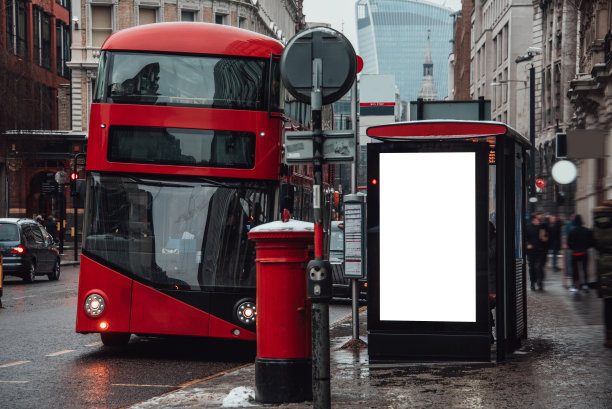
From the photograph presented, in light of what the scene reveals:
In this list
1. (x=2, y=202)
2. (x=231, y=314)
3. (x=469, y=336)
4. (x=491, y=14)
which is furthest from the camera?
(x=491, y=14)

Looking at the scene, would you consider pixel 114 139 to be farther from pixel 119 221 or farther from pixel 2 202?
pixel 2 202

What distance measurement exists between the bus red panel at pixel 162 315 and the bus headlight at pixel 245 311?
0.37 metres

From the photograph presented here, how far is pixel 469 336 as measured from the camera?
10.2 m

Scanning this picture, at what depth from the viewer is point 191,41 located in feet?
40.2

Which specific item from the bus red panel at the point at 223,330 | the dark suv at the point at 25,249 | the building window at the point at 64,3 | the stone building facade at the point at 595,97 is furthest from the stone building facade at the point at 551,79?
the bus red panel at the point at 223,330

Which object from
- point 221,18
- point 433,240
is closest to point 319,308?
point 433,240

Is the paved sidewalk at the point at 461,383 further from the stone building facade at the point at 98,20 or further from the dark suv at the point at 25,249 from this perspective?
the stone building facade at the point at 98,20

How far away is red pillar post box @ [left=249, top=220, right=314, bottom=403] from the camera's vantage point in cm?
835

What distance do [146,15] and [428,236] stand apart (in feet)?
170

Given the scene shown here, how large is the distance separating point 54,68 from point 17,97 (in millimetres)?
25051

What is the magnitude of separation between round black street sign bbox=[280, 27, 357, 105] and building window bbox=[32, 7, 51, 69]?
5624 cm

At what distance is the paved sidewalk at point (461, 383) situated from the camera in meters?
8.14

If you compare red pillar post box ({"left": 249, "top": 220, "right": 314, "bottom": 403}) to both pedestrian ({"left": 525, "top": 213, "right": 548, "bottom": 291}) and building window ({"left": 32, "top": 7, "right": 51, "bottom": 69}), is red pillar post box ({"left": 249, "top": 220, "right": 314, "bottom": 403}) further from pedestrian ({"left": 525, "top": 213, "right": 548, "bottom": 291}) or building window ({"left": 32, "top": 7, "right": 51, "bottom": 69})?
building window ({"left": 32, "top": 7, "right": 51, "bottom": 69})

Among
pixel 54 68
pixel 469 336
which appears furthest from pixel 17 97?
pixel 469 336
